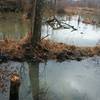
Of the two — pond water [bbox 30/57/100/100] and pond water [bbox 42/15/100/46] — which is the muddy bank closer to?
pond water [bbox 30/57/100/100]

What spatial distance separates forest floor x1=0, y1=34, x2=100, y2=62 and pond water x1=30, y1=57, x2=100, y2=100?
1.65ft

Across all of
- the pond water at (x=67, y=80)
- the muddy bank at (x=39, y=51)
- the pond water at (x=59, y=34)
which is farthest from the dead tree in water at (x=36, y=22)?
the pond water at (x=59, y=34)

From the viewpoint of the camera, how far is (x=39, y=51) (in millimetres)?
14219

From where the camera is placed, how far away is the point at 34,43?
1442cm

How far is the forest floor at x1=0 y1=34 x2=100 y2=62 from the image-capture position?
13727 millimetres

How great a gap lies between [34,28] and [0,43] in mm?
1865

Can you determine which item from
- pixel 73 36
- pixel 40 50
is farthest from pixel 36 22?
pixel 73 36

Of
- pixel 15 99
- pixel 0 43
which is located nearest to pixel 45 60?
pixel 0 43

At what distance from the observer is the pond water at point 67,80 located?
9.86 metres

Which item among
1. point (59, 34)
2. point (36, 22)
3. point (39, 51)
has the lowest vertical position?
point (59, 34)

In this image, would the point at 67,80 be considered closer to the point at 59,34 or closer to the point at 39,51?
the point at 39,51

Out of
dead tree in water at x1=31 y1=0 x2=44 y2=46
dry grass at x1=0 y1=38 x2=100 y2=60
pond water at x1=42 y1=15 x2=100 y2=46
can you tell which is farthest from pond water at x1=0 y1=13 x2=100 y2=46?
dead tree in water at x1=31 y1=0 x2=44 y2=46

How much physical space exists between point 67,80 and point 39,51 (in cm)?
318

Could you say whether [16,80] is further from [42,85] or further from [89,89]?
[89,89]
